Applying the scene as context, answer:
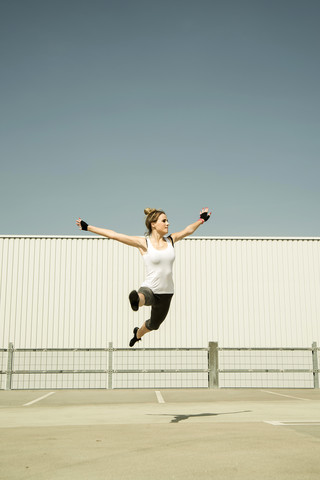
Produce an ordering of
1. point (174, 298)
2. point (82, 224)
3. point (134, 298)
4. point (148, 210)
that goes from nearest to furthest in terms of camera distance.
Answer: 1. point (134, 298)
2. point (82, 224)
3. point (148, 210)
4. point (174, 298)

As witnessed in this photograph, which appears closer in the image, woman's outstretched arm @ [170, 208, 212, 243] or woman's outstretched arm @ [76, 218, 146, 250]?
woman's outstretched arm @ [76, 218, 146, 250]

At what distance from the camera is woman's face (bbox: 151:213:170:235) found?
17.8 feet

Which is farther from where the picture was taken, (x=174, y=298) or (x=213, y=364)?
(x=174, y=298)

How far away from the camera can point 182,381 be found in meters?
15.9

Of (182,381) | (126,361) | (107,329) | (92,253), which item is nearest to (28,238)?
(92,253)

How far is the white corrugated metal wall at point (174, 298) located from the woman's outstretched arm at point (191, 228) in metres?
11.7

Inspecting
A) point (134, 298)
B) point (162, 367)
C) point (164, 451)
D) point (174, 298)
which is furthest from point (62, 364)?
point (164, 451)

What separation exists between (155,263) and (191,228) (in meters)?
0.80

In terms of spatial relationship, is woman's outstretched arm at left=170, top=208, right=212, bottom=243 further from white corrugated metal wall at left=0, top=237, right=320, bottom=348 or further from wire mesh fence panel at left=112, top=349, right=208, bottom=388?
white corrugated metal wall at left=0, top=237, right=320, bottom=348

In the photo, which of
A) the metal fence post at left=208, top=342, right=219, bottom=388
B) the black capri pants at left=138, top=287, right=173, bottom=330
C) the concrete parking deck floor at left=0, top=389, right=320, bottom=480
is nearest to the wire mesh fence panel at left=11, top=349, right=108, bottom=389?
the metal fence post at left=208, top=342, right=219, bottom=388

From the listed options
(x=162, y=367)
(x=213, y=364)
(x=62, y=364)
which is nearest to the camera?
(x=213, y=364)

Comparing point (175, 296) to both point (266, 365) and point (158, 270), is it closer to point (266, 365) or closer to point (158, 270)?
point (266, 365)

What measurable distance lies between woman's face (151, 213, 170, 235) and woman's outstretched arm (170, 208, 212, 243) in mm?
198

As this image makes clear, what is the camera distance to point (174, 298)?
17422 millimetres
